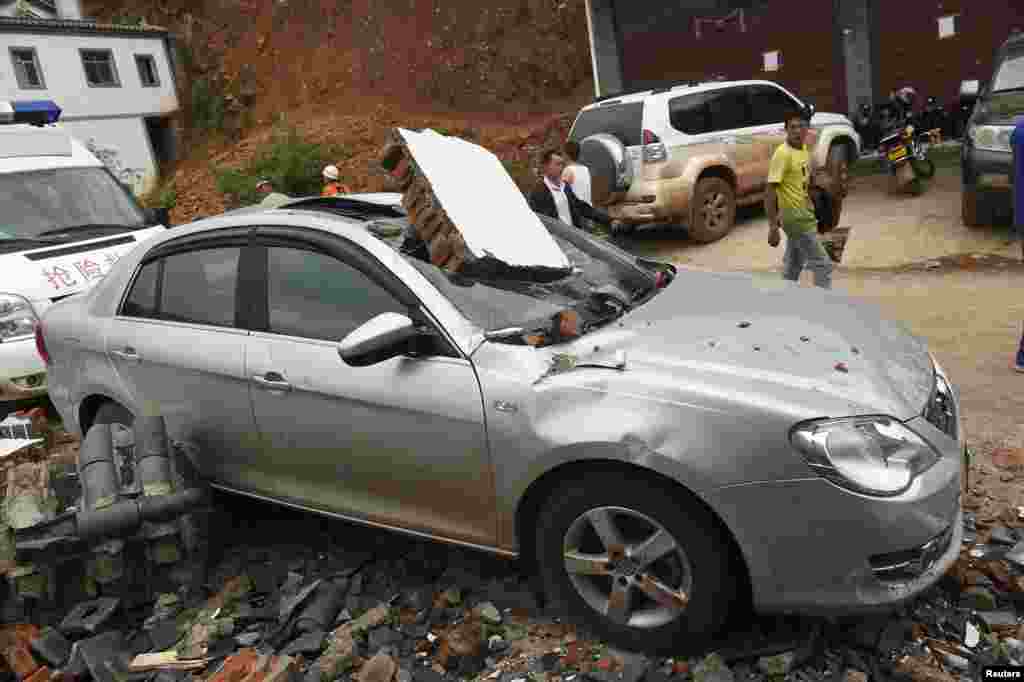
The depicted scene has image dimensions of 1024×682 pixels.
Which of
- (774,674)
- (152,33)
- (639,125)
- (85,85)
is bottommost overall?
(774,674)

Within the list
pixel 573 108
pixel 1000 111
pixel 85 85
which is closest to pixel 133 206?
pixel 1000 111

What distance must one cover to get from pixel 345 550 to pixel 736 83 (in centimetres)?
860

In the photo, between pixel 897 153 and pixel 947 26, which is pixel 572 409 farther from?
pixel 947 26

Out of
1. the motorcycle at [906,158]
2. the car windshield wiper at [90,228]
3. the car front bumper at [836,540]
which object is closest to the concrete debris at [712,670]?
the car front bumper at [836,540]

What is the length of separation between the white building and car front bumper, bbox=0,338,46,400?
70.2ft

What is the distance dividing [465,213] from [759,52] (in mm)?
13364

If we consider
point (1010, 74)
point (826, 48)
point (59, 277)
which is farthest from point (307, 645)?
point (826, 48)

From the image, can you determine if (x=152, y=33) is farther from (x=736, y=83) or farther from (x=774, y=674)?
(x=774, y=674)

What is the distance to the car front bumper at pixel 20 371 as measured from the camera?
6.22m

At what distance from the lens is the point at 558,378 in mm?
2930

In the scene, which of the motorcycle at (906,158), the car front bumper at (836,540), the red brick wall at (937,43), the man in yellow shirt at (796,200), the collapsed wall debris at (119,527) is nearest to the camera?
the car front bumper at (836,540)

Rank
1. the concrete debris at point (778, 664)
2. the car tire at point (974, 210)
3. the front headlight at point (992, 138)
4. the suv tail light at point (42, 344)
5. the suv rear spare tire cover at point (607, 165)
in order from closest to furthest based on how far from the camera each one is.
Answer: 1. the concrete debris at point (778, 664)
2. the suv tail light at point (42, 344)
3. the front headlight at point (992, 138)
4. the car tire at point (974, 210)
5. the suv rear spare tire cover at point (607, 165)

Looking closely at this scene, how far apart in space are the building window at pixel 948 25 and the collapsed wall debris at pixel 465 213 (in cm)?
1235

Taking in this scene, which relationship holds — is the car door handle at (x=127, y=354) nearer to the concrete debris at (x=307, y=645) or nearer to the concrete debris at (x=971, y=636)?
the concrete debris at (x=307, y=645)
